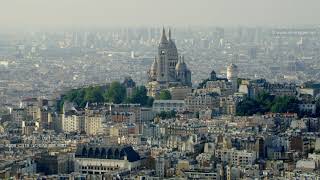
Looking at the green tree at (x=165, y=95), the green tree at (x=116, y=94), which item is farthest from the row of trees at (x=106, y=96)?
the green tree at (x=165, y=95)

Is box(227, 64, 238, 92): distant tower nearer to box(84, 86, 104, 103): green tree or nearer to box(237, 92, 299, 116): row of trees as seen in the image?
box(237, 92, 299, 116): row of trees

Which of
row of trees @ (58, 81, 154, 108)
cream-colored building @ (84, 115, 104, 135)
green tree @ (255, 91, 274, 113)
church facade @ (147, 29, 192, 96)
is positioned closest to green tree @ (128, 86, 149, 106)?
row of trees @ (58, 81, 154, 108)

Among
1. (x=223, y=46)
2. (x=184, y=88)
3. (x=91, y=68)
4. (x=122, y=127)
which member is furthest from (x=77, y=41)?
(x=122, y=127)

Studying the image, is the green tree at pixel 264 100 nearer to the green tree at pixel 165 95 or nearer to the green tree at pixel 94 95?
the green tree at pixel 165 95

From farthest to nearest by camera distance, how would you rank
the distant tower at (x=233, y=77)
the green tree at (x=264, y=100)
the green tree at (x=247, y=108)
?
the distant tower at (x=233, y=77)
the green tree at (x=264, y=100)
the green tree at (x=247, y=108)

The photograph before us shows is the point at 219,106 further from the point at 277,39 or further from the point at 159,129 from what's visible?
the point at 277,39

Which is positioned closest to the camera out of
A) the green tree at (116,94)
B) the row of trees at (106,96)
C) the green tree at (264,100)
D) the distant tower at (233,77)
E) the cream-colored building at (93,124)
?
the cream-colored building at (93,124)

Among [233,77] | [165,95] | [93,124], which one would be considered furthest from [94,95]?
[233,77]
